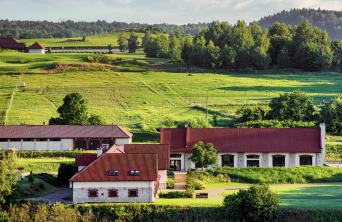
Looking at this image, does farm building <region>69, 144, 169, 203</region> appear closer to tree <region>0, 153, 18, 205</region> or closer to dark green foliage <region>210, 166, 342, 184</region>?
tree <region>0, 153, 18, 205</region>

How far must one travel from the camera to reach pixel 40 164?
49.2m

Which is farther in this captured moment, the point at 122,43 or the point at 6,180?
the point at 122,43

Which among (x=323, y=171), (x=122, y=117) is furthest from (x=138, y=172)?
(x=122, y=117)

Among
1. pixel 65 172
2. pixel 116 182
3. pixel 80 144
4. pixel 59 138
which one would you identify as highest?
pixel 59 138

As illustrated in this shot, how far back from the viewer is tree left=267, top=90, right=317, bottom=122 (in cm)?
7100

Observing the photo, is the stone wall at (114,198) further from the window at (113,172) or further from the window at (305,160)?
the window at (305,160)

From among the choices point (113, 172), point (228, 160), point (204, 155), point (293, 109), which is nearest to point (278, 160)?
point (228, 160)

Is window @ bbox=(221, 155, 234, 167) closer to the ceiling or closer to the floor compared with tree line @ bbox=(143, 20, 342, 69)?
closer to the floor

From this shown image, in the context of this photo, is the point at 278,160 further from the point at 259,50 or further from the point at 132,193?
the point at 259,50

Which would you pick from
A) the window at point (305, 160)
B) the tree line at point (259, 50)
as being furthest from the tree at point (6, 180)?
the tree line at point (259, 50)

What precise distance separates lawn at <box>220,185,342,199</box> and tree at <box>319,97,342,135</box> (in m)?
29.0

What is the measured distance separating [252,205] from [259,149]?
1892 centimetres

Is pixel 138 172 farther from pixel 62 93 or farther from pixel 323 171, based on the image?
pixel 62 93

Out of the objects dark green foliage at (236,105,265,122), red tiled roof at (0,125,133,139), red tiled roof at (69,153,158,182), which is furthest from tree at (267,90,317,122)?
red tiled roof at (69,153,158,182)
